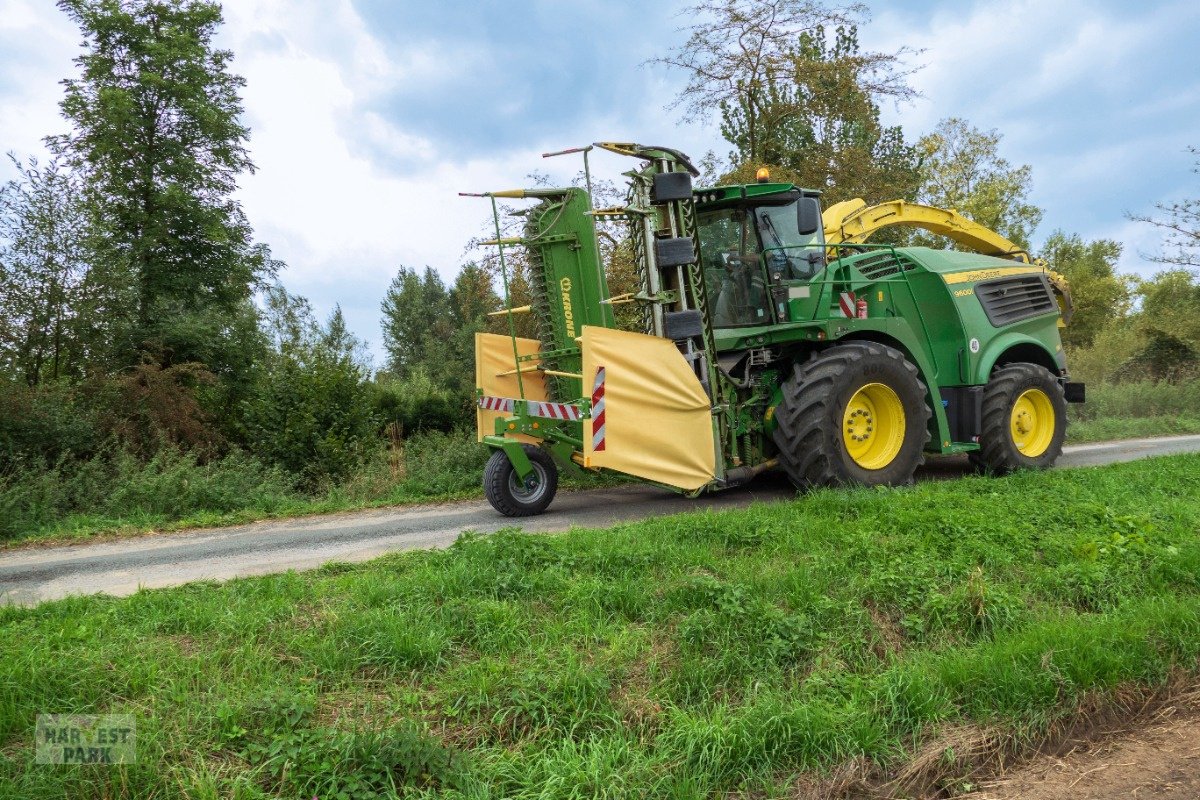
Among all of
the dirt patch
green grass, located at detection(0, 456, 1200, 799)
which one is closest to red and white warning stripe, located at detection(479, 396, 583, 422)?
green grass, located at detection(0, 456, 1200, 799)

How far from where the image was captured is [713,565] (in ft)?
17.0

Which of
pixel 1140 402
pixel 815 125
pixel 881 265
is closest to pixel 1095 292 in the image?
pixel 1140 402

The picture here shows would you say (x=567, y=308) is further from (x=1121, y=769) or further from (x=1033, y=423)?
(x=1121, y=769)

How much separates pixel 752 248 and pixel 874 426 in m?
2.30

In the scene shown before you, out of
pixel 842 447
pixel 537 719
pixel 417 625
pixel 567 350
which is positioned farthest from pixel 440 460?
pixel 537 719

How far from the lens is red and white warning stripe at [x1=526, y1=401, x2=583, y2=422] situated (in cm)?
803

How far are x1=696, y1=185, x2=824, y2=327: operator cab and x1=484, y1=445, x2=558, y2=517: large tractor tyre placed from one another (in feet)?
7.95

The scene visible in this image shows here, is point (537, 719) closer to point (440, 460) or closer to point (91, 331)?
point (440, 460)

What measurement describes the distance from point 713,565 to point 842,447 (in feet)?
10.9

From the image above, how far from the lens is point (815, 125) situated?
57.9 ft

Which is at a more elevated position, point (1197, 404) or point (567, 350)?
point (567, 350)

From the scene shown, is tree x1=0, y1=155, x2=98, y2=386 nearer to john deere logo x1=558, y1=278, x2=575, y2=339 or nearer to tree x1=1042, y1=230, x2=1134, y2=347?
john deere logo x1=558, y1=278, x2=575, y2=339

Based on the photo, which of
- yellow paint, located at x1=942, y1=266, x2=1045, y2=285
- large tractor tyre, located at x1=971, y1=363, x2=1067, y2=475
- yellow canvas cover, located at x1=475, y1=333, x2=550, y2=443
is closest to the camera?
yellow canvas cover, located at x1=475, y1=333, x2=550, y2=443

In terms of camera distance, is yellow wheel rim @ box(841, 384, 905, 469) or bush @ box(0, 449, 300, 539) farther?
bush @ box(0, 449, 300, 539)
